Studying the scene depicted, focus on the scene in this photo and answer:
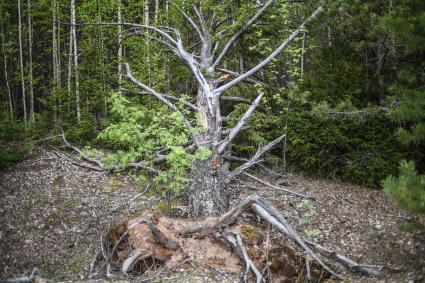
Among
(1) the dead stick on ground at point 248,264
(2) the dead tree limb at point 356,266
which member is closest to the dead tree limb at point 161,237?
(1) the dead stick on ground at point 248,264

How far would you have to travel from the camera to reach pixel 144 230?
6.69 metres

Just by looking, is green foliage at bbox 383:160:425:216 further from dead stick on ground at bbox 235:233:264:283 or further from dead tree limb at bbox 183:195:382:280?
dead stick on ground at bbox 235:233:264:283

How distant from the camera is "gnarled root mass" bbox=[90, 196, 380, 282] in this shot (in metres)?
6.20

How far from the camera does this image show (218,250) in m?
6.71

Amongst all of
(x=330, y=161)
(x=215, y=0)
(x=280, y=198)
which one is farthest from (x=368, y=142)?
(x=215, y=0)

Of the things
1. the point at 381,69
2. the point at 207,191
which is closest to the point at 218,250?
the point at 207,191

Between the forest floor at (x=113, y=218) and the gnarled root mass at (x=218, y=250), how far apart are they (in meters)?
0.29

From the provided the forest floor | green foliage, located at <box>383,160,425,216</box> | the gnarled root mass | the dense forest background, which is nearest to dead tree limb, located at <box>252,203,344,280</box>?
the gnarled root mass

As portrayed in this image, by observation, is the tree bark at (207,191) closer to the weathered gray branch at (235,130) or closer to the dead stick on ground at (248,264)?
the weathered gray branch at (235,130)

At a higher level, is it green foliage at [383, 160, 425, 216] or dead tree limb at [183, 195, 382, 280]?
green foliage at [383, 160, 425, 216]

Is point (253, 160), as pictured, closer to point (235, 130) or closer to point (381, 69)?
point (235, 130)

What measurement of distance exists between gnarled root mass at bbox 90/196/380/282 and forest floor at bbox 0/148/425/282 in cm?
29

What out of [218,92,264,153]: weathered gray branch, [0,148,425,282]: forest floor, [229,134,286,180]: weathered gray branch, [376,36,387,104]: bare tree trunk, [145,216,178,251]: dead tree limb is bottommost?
[0,148,425,282]: forest floor

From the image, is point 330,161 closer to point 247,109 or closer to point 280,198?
point 280,198
